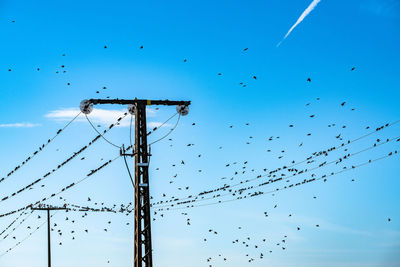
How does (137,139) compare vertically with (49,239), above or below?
above

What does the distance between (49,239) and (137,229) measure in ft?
97.3

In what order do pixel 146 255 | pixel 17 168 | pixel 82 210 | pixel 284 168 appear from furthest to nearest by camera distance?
pixel 82 210
pixel 17 168
pixel 284 168
pixel 146 255

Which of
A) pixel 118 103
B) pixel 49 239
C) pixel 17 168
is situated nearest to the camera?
pixel 118 103

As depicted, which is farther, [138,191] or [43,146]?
[43,146]

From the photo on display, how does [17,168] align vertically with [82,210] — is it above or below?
above

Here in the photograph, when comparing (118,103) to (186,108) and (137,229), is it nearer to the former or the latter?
(186,108)

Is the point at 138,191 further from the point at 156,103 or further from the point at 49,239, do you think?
the point at 49,239

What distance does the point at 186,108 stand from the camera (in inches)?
784

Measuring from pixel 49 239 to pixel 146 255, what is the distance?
29.7 m

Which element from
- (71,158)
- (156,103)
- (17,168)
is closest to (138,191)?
(156,103)

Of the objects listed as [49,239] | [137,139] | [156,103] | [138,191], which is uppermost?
[156,103]

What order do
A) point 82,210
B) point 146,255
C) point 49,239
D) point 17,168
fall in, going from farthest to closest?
point 49,239 → point 82,210 → point 17,168 → point 146,255

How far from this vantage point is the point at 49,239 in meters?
45.6

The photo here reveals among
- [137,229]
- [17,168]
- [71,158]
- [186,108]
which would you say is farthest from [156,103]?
[17,168]
